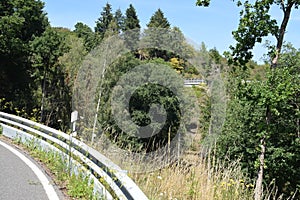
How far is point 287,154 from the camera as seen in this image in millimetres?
20250

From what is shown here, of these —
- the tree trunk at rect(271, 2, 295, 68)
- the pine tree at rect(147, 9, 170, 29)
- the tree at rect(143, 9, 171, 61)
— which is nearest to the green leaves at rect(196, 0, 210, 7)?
the tree trunk at rect(271, 2, 295, 68)

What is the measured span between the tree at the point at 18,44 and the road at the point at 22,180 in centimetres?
2546

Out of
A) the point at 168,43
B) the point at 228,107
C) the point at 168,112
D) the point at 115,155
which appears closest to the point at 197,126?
the point at 168,112

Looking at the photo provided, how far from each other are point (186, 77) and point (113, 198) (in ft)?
86.5

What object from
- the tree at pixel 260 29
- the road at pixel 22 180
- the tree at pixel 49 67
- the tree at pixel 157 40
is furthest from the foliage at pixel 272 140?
the tree at pixel 49 67

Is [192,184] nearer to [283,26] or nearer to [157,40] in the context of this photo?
[283,26]

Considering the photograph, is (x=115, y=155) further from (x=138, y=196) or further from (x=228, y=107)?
(x=228, y=107)

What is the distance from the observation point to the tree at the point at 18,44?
31.0m

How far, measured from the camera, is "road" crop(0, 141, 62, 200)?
5.19 meters

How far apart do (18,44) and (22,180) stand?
91.8 ft

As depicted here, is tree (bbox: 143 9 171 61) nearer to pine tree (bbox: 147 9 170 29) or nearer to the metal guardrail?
the metal guardrail

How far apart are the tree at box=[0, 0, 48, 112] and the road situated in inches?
1002

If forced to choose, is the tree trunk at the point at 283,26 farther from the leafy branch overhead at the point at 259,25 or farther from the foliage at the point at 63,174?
the foliage at the point at 63,174

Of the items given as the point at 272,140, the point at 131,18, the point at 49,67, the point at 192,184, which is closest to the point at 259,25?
the point at 192,184
